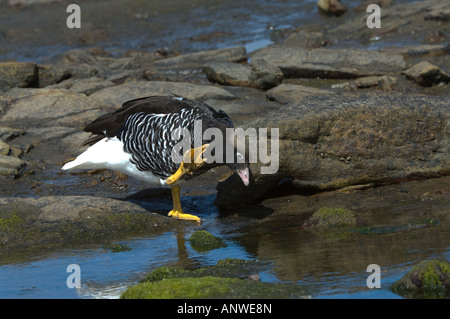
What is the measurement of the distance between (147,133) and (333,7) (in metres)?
11.7

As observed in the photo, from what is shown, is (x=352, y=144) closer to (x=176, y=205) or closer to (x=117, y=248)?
(x=176, y=205)

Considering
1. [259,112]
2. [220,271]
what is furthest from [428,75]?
[220,271]

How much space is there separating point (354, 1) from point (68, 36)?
733 centimetres

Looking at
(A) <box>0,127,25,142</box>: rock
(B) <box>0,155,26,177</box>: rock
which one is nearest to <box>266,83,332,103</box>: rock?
(A) <box>0,127,25,142</box>: rock

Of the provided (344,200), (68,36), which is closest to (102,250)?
(344,200)

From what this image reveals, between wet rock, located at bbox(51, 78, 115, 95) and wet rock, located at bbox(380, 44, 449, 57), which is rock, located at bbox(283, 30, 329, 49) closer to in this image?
wet rock, located at bbox(380, 44, 449, 57)

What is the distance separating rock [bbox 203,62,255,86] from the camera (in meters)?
13.3

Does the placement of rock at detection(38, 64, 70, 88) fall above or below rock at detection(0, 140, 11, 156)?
above

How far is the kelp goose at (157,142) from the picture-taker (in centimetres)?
793

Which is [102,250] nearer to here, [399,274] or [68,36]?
[399,274]

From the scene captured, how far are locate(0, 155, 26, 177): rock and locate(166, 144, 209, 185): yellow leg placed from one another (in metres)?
3.00

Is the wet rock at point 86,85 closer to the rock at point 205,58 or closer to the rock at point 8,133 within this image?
the rock at point 205,58

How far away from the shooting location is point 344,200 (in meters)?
8.52

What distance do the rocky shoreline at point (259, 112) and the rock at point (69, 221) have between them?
0.01 meters
